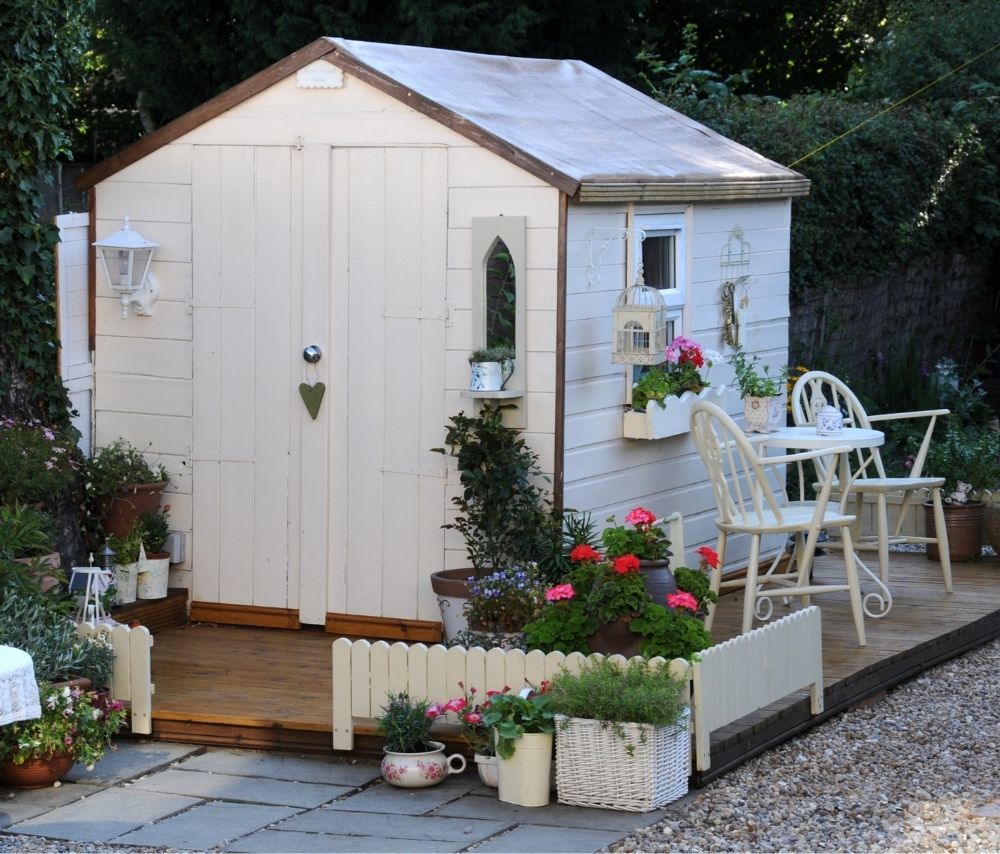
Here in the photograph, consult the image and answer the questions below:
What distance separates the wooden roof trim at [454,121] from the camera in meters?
6.68

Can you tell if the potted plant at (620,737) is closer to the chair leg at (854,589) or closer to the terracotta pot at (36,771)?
the terracotta pot at (36,771)

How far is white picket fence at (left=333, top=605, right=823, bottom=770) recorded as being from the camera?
5488mm

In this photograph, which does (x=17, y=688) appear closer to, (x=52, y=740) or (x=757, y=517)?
(x=52, y=740)

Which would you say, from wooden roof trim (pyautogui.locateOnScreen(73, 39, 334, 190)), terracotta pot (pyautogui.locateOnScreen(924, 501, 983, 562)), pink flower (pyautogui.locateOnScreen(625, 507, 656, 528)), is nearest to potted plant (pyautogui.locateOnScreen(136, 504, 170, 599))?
wooden roof trim (pyautogui.locateOnScreen(73, 39, 334, 190))

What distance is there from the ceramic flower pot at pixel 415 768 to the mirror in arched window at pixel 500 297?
6.49 feet

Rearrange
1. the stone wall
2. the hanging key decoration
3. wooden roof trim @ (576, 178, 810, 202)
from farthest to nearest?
the stone wall < the hanging key decoration < wooden roof trim @ (576, 178, 810, 202)

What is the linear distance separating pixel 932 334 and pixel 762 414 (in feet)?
21.8

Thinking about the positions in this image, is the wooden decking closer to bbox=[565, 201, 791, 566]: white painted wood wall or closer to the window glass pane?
bbox=[565, 201, 791, 566]: white painted wood wall

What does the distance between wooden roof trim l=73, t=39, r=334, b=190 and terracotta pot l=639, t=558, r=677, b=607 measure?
8.62ft

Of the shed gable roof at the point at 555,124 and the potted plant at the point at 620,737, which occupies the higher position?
the shed gable roof at the point at 555,124

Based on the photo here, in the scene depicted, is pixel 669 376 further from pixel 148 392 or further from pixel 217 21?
pixel 217 21

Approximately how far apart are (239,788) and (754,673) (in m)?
1.80

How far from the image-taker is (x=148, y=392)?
7.52 meters

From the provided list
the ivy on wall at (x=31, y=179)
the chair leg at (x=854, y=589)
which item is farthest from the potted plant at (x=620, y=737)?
the ivy on wall at (x=31, y=179)
